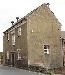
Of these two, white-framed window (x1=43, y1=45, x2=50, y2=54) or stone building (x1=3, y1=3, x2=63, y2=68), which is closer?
stone building (x1=3, y1=3, x2=63, y2=68)

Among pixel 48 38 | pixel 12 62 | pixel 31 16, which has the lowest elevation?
pixel 12 62

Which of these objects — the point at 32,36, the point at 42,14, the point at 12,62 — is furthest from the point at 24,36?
the point at 12,62

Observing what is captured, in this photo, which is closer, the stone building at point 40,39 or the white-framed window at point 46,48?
the stone building at point 40,39

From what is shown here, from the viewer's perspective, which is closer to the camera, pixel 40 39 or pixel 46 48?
pixel 40 39

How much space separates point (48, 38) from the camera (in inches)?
1902

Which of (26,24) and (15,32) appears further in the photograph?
(15,32)

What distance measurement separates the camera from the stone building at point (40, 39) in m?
46.9

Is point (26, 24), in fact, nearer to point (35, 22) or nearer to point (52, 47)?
point (35, 22)

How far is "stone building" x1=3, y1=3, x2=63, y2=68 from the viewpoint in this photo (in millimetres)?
46906

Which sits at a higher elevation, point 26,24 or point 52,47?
point 26,24

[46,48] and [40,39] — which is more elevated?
[40,39]

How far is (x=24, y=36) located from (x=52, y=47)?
4.83 meters

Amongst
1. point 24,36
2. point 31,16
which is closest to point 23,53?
point 24,36

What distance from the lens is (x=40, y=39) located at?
47.6 m
